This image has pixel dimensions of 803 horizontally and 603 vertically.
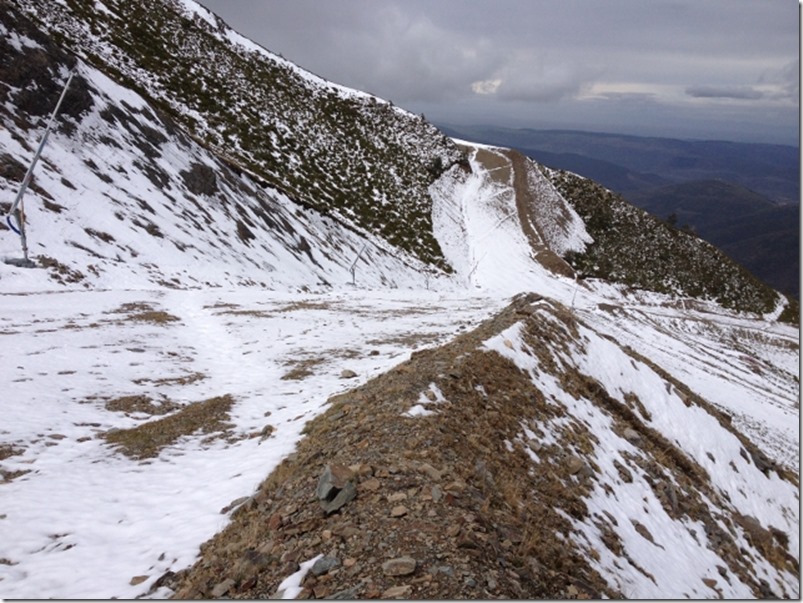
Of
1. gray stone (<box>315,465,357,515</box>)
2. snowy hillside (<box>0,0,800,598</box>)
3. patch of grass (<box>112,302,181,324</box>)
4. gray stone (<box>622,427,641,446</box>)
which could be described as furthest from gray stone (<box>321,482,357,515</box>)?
patch of grass (<box>112,302,181,324</box>)

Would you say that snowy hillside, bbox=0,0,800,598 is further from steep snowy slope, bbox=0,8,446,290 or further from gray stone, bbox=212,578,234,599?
steep snowy slope, bbox=0,8,446,290

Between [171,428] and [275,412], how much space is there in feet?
9.10

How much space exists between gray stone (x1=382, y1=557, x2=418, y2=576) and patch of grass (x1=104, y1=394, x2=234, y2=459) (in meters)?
7.81

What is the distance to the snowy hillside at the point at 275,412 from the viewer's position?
6926 mm

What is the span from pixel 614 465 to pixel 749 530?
6.20 metres

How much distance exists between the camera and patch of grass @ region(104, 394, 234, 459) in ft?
35.8

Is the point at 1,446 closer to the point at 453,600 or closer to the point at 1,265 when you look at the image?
the point at 453,600

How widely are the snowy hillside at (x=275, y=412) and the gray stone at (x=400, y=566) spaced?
0.54 feet

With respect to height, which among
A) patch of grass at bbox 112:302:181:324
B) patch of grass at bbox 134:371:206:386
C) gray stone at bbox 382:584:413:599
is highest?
gray stone at bbox 382:584:413:599

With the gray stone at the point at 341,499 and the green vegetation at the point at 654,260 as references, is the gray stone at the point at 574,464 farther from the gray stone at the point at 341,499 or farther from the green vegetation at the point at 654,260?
the green vegetation at the point at 654,260

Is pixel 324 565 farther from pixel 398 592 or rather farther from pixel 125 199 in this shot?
pixel 125 199

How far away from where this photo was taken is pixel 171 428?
12062mm

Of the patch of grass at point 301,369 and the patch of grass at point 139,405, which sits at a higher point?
the patch of grass at point 301,369

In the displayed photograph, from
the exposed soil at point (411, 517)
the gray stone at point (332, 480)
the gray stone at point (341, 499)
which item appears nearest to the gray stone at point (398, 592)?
the exposed soil at point (411, 517)
